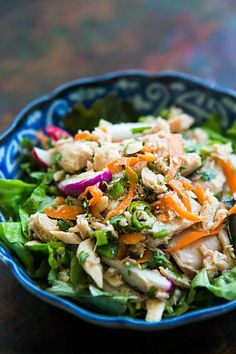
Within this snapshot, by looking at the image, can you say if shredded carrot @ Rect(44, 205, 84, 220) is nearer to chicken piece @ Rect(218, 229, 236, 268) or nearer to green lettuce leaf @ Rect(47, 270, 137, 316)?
green lettuce leaf @ Rect(47, 270, 137, 316)

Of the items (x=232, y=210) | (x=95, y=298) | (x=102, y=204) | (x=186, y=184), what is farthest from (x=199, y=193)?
(x=95, y=298)

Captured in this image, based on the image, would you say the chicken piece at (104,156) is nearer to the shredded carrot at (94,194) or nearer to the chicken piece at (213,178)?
the shredded carrot at (94,194)

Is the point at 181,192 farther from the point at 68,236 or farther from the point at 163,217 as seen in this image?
the point at 68,236

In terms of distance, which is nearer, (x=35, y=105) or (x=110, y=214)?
(x=110, y=214)

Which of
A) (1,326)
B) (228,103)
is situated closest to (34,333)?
(1,326)

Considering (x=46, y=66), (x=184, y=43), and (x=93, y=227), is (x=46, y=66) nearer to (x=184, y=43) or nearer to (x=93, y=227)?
(x=184, y=43)

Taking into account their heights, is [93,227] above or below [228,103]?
below
